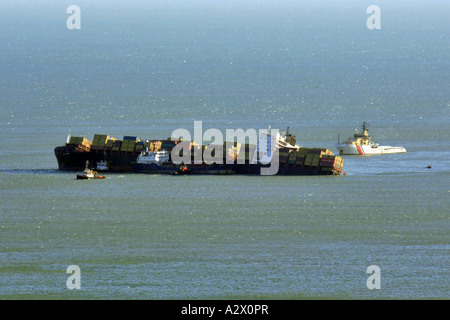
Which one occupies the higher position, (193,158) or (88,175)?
(193,158)

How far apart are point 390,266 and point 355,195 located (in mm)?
30337

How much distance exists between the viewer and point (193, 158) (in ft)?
384

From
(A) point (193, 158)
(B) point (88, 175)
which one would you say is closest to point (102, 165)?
(B) point (88, 175)

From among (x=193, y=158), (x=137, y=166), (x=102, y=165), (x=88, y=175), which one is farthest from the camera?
(x=102, y=165)

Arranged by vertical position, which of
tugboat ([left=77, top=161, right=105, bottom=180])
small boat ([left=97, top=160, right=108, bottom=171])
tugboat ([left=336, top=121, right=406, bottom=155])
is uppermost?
tugboat ([left=336, top=121, right=406, bottom=155])

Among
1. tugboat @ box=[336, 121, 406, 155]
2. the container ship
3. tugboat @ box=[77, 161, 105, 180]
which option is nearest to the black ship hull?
the container ship

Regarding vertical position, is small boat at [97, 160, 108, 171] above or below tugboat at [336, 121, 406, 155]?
below

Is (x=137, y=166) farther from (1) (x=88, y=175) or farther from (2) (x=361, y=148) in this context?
(2) (x=361, y=148)

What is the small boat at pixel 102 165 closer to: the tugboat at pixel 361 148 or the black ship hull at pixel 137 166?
the black ship hull at pixel 137 166

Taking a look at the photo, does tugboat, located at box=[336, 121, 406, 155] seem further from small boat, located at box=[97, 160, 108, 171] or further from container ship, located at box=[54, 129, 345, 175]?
small boat, located at box=[97, 160, 108, 171]

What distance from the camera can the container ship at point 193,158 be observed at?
112250mm

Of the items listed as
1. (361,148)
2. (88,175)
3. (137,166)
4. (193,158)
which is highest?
(361,148)

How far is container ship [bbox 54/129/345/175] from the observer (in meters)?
112
